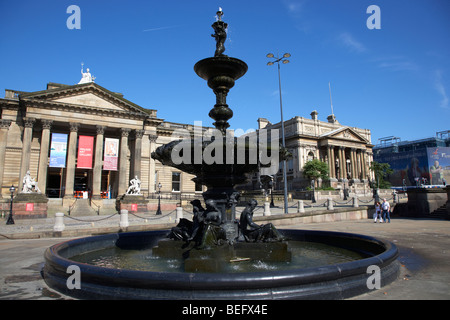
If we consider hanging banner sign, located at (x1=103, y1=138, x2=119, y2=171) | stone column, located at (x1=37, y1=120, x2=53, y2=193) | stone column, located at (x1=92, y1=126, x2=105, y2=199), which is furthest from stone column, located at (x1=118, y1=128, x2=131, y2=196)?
stone column, located at (x1=37, y1=120, x2=53, y2=193)

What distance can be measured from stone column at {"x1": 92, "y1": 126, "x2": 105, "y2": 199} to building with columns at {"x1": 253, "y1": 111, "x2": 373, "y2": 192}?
128 feet

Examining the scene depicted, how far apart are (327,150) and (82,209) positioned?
53447 millimetres

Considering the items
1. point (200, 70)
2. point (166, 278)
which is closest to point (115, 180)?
point (200, 70)

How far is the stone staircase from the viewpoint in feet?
95.3

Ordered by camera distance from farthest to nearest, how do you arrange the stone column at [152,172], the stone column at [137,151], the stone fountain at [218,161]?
the stone column at [152,172] → the stone column at [137,151] → the stone fountain at [218,161]

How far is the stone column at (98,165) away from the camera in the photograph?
34.2 metres

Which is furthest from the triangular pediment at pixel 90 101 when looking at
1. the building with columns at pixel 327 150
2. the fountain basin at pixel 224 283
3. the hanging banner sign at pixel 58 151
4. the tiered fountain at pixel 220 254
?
the building with columns at pixel 327 150

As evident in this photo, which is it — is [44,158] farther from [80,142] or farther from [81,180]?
[81,180]

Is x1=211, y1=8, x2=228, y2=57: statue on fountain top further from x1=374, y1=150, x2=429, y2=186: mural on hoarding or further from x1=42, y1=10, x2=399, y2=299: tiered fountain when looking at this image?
x1=374, y1=150, x2=429, y2=186: mural on hoarding

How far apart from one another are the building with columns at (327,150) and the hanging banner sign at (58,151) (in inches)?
1697

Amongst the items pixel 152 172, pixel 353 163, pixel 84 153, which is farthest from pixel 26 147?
pixel 353 163

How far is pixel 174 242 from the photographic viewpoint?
6012mm

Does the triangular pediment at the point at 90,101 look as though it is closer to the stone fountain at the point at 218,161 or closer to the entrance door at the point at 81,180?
the entrance door at the point at 81,180
